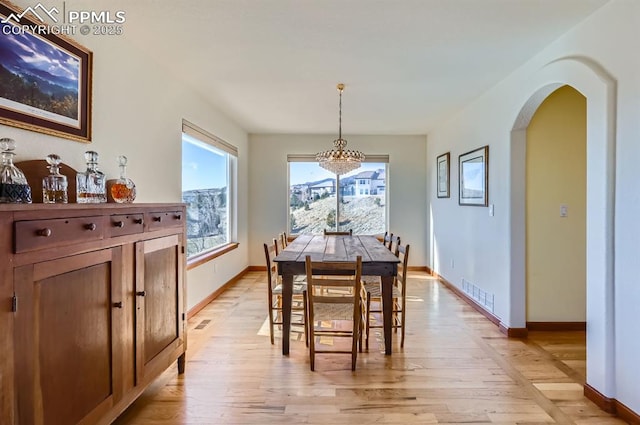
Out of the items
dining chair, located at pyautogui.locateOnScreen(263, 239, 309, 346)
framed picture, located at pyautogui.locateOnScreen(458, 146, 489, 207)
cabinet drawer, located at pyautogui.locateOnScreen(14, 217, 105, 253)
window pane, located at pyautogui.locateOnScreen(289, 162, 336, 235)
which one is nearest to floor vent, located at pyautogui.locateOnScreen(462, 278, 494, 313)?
framed picture, located at pyautogui.locateOnScreen(458, 146, 489, 207)

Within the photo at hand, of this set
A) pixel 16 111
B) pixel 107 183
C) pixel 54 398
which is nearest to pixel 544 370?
pixel 54 398

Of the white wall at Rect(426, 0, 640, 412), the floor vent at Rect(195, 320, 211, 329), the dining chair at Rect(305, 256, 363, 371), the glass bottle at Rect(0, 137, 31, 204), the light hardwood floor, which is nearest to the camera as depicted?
the glass bottle at Rect(0, 137, 31, 204)

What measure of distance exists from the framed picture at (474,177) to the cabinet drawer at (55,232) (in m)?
3.45

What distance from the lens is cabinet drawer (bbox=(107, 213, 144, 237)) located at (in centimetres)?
169

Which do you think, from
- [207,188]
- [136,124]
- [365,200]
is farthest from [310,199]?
[136,124]

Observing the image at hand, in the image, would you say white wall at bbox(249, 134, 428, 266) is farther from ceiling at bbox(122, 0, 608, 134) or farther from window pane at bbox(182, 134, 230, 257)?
ceiling at bbox(122, 0, 608, 134)

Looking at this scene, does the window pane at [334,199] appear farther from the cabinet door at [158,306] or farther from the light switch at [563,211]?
the cabinet door at [158,306]

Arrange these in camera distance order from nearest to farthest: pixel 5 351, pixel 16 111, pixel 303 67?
1. pixel 5 351
2. pixel 16 111
3. pixel 303 67

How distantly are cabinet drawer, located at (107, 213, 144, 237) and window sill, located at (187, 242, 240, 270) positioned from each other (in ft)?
5.68

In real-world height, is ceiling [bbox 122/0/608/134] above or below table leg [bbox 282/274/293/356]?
above

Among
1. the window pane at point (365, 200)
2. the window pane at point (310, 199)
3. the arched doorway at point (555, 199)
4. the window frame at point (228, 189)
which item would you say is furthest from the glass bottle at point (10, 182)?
the window pane at point (365, 200)

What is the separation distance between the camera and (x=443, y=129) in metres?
5.24

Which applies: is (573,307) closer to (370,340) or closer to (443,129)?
(370,340)

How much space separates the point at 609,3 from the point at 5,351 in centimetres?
329
